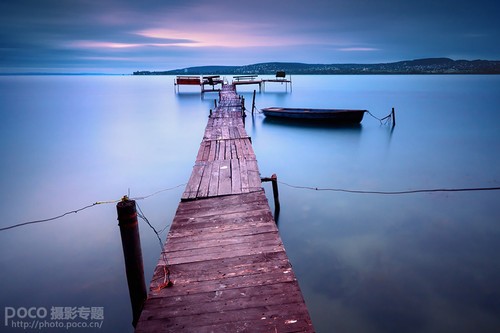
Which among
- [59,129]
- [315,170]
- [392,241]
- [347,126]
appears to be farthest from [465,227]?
[59,129]

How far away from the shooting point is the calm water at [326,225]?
591cm

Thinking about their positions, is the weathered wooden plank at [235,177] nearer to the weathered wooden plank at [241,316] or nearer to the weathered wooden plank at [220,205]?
the weathered wooden plank at [220,205]

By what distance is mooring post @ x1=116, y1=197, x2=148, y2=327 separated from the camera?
4320mm

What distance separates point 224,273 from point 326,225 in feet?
17.0

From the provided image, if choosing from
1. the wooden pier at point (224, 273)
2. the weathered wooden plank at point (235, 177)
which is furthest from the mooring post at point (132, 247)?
the weathered wooden plank at point (235, 177)

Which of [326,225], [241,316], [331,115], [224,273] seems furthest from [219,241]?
[331,115]

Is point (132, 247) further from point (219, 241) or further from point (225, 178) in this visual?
point (225, 178)

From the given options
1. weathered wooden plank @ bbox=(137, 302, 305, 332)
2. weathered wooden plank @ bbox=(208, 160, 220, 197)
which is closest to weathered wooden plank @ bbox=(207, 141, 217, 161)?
weathered wooden plank @ bbox=(208, 160, 220, 197)

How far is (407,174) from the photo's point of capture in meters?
13.4

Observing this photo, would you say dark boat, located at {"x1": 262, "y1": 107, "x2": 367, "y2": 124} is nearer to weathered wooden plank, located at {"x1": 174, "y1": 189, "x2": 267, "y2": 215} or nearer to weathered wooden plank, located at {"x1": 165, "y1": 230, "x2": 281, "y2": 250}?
weathered wooden plank, located at {"x1": 174, "y1": 189, "x2": 267, "y2": 215}

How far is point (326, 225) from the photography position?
886 centimetres

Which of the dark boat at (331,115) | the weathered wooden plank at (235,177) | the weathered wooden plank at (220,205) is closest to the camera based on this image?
the weathered wooden plank at (220,205)

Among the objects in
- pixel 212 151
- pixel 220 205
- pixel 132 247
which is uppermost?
pixel 132 247

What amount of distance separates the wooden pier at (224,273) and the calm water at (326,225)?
1879 mm
